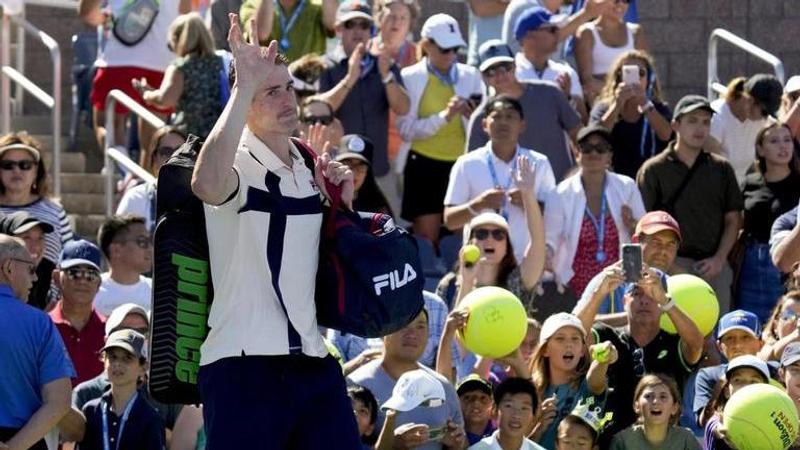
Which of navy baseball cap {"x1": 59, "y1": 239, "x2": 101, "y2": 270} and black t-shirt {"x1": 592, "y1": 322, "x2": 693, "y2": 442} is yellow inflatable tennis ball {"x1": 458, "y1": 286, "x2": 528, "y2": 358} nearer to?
black t-shirt {"x1": 592, "y1": 322, "x2": 693, "y2": 442}

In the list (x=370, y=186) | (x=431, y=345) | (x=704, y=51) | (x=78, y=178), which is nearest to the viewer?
(x=431, y=345)

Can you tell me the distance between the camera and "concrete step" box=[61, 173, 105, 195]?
1494 cm

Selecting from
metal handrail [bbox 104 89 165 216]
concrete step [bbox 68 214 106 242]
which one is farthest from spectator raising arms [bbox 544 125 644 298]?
concrete step [bbox 68 214 106 242]

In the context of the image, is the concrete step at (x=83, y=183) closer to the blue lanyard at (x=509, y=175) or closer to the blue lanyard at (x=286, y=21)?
the blue lanyard at (x=286, y=21)

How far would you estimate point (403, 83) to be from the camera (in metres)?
13.8

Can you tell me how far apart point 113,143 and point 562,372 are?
5.05 metres

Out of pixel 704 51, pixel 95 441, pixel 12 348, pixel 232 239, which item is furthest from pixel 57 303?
pixel 704 51

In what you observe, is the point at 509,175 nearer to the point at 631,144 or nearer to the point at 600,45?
the point at 631,144

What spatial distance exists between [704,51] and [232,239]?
1010cm

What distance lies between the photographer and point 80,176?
14945mm

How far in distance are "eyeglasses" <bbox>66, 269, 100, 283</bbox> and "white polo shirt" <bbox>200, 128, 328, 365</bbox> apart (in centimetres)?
389

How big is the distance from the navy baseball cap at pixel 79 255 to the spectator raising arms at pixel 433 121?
2846 mm

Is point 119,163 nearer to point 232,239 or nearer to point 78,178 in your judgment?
point 78,178

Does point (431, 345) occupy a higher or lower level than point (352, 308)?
lower
